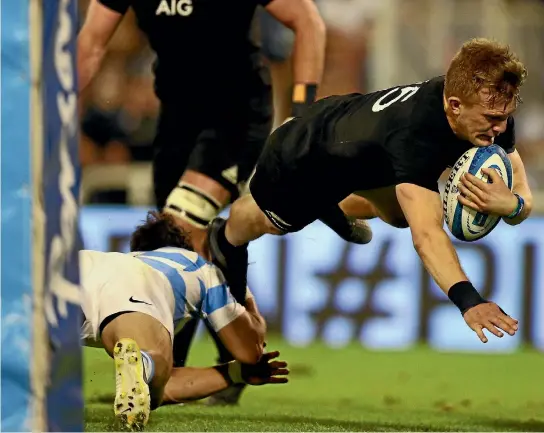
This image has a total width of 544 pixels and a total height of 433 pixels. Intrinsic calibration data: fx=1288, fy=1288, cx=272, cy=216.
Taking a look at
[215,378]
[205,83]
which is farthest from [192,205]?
[215,378]

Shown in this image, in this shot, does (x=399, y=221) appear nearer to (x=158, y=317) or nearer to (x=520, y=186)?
(x=520, y=186)

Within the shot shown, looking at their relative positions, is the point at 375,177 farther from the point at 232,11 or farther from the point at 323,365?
the point at 323,365

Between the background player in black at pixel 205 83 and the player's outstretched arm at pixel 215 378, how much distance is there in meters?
0.95

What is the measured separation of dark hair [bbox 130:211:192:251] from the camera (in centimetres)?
638

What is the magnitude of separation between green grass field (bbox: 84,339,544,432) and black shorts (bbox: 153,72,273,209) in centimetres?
129

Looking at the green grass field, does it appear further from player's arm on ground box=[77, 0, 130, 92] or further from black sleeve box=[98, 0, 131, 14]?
black sleeve box=[98, 0, 131, 14]

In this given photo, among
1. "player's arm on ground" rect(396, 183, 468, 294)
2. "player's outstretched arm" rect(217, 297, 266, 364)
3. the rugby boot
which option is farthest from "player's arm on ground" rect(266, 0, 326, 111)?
the rugby boot

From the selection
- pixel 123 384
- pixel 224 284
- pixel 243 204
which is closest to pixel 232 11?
pixel 243 204

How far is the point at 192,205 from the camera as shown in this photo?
6941 millimetres

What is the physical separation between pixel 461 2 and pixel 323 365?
474 centimetres

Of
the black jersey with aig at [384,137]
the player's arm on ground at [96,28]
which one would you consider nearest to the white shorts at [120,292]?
the black jersey with aig at [384,137]

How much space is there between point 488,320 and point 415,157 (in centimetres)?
83

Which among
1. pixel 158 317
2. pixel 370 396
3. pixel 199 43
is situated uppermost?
pixel 199 43

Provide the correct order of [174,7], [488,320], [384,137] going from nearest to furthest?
1. [488,320]
2. [384,137]
3. [174,7]
